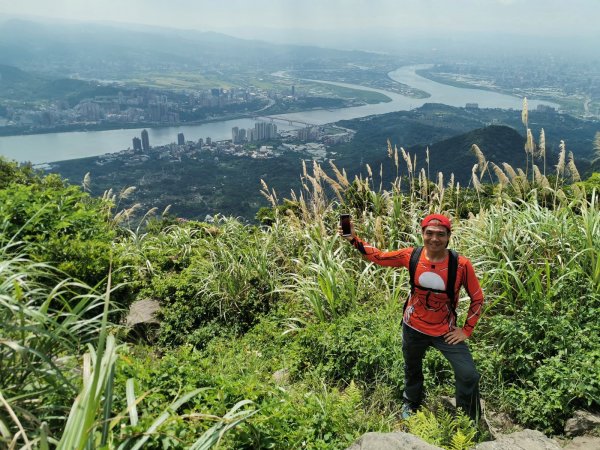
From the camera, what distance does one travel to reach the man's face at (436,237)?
7.91 ft

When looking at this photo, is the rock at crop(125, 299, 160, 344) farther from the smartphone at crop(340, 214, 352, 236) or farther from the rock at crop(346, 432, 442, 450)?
the rock at crop(346, 432, 442, 450)

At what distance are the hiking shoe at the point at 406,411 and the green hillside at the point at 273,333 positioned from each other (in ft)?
0.25

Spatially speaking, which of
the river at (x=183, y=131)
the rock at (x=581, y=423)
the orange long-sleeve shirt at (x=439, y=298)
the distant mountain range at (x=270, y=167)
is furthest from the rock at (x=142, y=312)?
the river at (x=183, y=131)

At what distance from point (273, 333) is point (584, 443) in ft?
7.63

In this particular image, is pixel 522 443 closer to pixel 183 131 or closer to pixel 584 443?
pixel 584 443

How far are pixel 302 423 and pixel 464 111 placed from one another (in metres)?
84.6

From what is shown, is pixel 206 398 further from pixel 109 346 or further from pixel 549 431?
pixel 549 431

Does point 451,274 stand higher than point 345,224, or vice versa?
point 345,224

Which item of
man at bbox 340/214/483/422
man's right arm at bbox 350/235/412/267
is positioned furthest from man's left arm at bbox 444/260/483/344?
man's right arm at bbox 350/235/412/267

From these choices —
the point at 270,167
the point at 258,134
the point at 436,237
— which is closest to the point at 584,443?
the point at 436,237

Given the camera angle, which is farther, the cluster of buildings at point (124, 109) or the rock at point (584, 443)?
the cluster of buildings at point (124, 109)

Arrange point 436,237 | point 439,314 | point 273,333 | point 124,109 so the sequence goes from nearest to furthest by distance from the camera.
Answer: point 436,237 < point 439,314 < point 273,333 < point 124,109

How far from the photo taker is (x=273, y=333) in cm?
376

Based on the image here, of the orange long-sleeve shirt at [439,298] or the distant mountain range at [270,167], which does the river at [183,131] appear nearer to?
the distant mountain range at [270,167]
